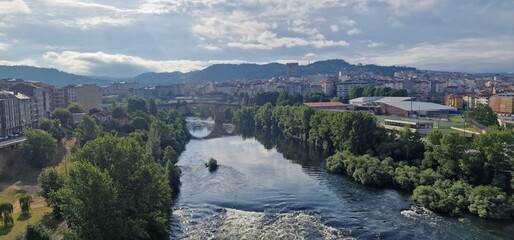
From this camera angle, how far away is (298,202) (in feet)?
119

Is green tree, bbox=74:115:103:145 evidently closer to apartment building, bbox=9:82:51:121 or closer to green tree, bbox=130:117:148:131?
green tree, bbox=130:117:148:131

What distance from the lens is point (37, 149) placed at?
151ft

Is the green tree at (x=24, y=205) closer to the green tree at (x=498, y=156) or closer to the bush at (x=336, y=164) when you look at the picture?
the bush at (x=336, y=164)

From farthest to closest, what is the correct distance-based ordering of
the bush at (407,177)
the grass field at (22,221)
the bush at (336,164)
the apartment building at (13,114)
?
the apartment building at (13,114), the bush at (336,164), the bush at (407,177), the grass field at (22,221)

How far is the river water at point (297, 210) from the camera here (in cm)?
2900

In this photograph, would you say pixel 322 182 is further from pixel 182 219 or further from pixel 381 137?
pixel 182 219

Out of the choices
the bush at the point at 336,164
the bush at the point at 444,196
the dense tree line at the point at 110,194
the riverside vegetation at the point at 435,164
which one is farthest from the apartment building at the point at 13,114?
the bush at the point at 444,196

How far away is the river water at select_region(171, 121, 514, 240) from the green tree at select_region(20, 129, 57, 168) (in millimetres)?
14619

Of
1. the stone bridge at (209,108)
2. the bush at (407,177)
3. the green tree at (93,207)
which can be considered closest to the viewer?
the green tree at (93,207)

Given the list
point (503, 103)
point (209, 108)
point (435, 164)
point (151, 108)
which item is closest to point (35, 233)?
point (435, 164)

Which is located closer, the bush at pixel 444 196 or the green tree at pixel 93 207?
the green tree at pixel 93 207

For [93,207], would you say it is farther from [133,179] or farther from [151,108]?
[151,108]

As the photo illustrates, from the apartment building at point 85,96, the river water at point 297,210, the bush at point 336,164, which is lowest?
the river water at point 297,210

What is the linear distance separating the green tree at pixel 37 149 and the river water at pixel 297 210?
1462cm
